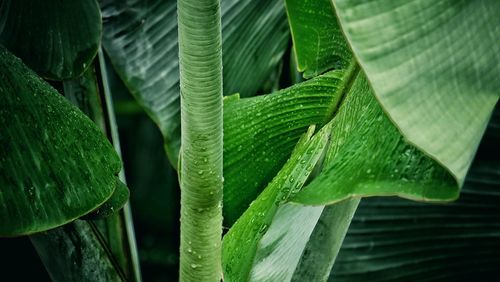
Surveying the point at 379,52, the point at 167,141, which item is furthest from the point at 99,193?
the point at 167,141

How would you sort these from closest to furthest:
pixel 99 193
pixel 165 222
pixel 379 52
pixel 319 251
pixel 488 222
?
pixel 379 52, pixel 99 193, pixel 319 251, pixel 488 222, pixel 165 222

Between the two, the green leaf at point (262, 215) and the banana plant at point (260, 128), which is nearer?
the banana plant at point (260, 128)

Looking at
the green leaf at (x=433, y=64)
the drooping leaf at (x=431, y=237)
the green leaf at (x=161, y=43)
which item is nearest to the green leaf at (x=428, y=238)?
the drooping leaf at (x=431, y=237)

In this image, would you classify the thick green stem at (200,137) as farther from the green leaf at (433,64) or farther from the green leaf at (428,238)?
the green leaf at (428,238)

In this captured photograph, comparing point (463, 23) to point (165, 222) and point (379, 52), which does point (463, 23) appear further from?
point (165, 222)

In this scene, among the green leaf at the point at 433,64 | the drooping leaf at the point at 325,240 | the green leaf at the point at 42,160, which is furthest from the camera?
the drooping leaf at the point at 325,240
